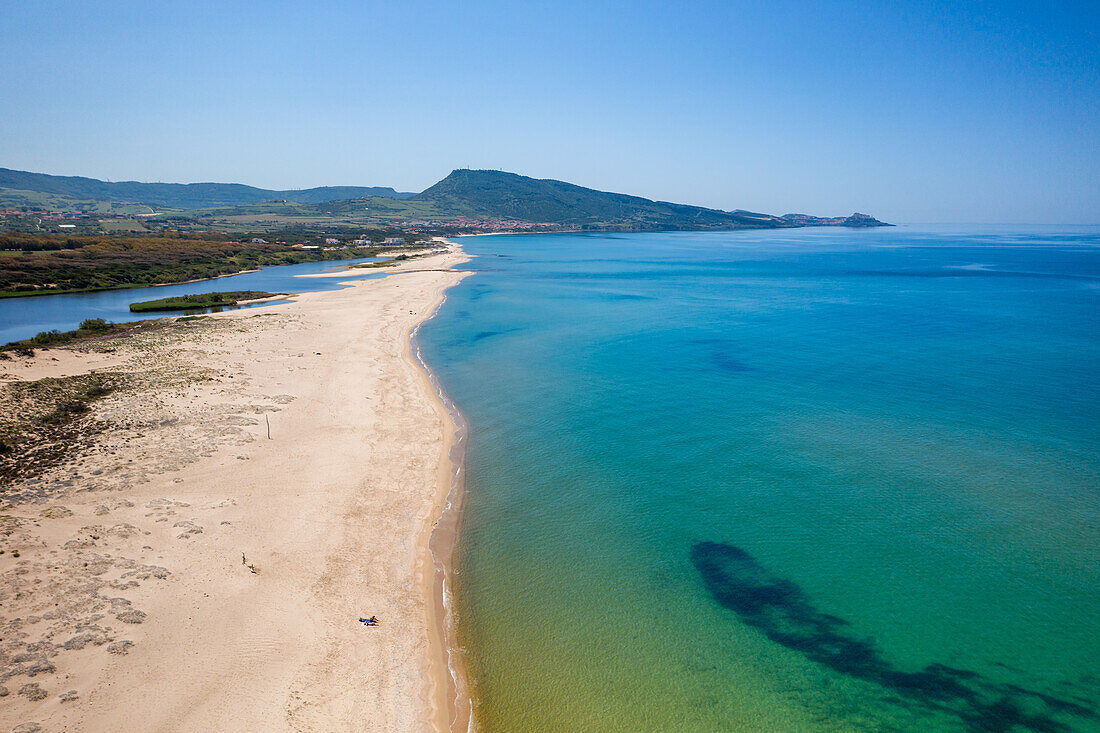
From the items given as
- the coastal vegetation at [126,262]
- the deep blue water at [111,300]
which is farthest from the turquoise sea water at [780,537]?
the coastal vegetation at [126,262]

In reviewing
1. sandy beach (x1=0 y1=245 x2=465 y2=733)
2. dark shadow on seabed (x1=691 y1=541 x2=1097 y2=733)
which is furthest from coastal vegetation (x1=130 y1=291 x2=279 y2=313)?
dark shadow on seabed (x1=691 y1=541 x2=1097 y2=733)

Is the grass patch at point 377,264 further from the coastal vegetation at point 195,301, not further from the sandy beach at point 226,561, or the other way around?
the sandy beach at point 226,561

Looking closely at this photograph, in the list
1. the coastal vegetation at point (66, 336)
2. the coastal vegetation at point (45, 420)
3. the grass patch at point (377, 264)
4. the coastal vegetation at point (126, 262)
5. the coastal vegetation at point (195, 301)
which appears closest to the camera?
the coastal vegetation at point (45, 420)

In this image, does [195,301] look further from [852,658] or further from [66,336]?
[852,658]

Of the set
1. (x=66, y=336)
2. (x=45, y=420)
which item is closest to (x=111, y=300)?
(x=66, y=336)

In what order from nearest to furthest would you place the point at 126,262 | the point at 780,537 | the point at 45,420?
the point at 780,537 → the point at 45,420 → the point at 126,262

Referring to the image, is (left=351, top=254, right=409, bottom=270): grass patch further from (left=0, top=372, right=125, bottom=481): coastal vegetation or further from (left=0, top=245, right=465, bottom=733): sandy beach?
(left=0, top=372, right=125, bottom=481): coastal vegetation
